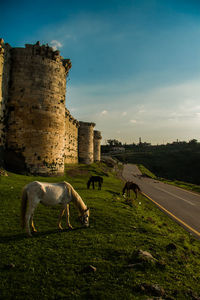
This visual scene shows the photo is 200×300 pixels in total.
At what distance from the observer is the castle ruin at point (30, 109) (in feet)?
65.7

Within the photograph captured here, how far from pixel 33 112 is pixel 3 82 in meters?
4.18

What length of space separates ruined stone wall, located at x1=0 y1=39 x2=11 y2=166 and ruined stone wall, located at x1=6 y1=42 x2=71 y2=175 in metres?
0.52

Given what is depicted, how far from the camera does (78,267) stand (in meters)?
4.98

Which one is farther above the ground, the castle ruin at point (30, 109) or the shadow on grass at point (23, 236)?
the castle ruin at point (30, 109)

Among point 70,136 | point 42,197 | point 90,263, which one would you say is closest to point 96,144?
point 70,136

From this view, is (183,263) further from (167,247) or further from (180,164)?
(180,164)

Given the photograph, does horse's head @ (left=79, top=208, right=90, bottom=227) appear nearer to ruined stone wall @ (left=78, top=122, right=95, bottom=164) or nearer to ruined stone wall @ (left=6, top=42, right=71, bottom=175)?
ruined stone wall @ (left=6, top=42, right=71, bottom=175)

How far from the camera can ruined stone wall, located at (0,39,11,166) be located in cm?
1927

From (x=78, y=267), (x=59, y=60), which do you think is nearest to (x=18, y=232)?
(x=78, y=267)

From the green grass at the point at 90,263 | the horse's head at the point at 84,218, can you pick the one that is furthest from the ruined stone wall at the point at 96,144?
the green grass at the point at 90,263

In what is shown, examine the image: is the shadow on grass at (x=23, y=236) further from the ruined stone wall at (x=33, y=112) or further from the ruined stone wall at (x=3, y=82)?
the ruined stone wall at (x=3, y=82)

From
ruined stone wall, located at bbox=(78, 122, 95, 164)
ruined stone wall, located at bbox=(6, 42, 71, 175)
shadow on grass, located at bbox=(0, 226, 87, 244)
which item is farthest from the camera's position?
ruined stone wall, located at bbox=(78, 122, 95, 164)

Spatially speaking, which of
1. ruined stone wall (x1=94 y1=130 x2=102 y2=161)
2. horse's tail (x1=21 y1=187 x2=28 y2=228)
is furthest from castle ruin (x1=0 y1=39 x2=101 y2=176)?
ruined stone wall (x1=94 y1=130 x2=102 y2=161)

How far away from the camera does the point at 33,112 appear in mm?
20891
